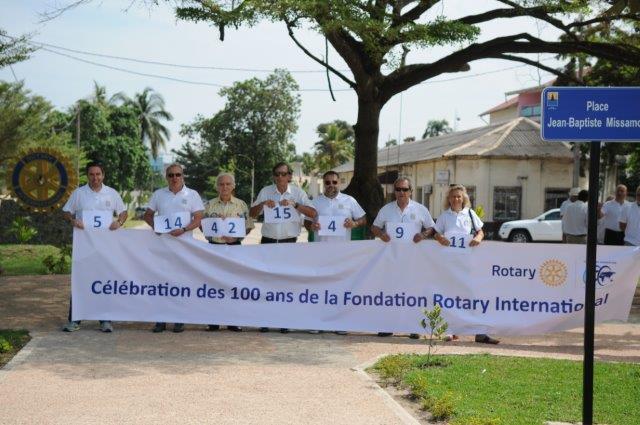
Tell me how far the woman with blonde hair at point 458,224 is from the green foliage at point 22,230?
16.5 metres

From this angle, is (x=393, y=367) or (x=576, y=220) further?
(x=576, y=220)

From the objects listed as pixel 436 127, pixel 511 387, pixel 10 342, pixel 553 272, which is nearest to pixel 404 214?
pixel 553 272

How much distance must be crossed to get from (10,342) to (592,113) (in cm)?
666

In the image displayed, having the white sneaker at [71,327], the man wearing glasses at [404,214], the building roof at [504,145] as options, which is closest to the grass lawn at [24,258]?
the white sneaker at [71,327]

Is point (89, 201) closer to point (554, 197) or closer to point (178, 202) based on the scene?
point (178, 202)

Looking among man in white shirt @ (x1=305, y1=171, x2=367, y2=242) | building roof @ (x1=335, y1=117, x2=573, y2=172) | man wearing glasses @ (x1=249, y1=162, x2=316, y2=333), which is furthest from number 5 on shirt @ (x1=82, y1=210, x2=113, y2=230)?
building roof @ (x1=335, y1=117, x2=573, y2=172)

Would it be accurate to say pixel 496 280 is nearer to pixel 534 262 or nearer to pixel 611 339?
pixel 534 262

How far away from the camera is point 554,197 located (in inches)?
1639

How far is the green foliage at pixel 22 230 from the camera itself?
23609mm

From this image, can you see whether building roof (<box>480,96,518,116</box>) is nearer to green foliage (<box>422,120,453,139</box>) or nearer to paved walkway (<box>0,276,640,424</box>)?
green foliage (<box>422,120,453,139</box>)

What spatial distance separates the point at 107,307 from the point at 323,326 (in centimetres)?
279

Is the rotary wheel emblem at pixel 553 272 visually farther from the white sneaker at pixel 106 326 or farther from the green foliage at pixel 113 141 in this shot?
the green foliage at pixel 113 141

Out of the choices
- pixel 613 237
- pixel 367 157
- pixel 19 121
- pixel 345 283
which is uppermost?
pixel 19 121

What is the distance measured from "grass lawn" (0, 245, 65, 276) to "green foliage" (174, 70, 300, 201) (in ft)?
150
